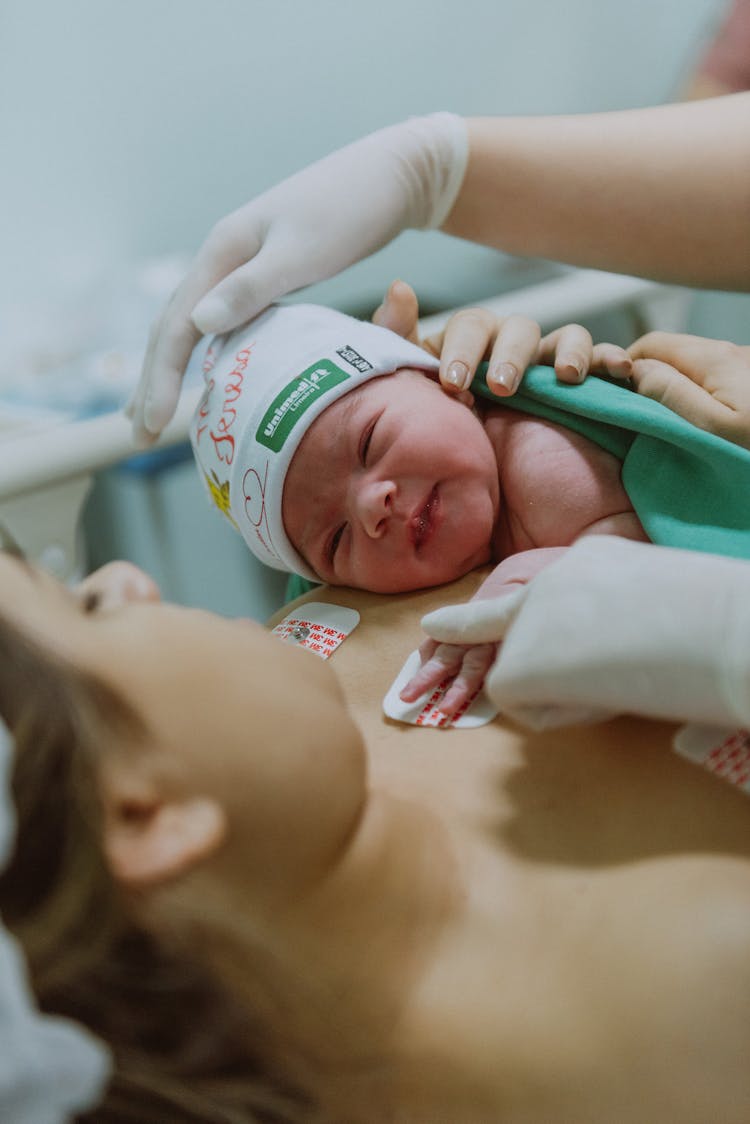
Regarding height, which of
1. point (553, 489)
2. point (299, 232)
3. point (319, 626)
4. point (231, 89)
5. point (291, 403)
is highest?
point (231, 89)

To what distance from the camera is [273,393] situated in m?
1.23

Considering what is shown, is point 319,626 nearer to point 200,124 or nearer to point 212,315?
point 212,315

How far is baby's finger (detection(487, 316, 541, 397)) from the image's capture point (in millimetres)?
1191

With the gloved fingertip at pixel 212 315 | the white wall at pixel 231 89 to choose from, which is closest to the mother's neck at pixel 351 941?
the gloved fingertip at pixel 212 315

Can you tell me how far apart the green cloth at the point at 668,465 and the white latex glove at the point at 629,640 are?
24 cm

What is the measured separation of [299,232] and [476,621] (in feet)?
2.44

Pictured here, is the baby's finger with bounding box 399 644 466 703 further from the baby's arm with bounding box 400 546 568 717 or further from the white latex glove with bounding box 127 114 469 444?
the white latex glove with bounding box 127 114 469 444

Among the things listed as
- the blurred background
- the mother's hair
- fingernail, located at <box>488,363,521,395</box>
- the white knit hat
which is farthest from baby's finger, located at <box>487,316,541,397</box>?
the blurred background

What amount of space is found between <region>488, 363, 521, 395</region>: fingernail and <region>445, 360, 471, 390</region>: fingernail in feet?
0.13

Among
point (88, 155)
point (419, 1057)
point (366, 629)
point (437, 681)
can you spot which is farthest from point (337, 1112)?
point (88, 155)

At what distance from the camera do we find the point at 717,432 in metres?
1.09

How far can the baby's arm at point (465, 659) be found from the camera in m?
0.95

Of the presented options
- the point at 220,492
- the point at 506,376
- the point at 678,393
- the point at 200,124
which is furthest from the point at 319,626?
the point at 200,124

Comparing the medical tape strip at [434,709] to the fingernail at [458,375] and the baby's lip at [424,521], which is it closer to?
the baby's lip at [424,521]
